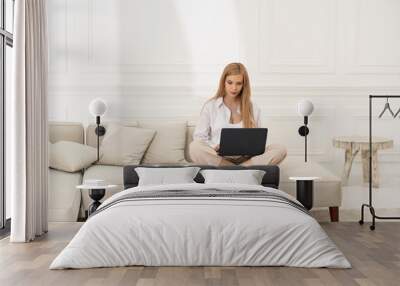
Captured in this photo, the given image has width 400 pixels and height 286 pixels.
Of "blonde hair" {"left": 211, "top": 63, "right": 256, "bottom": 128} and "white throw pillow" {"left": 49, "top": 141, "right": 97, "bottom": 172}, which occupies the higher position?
"blonde hair" {"left": 211, "top": 63, "right": 256, "bottom": 128}

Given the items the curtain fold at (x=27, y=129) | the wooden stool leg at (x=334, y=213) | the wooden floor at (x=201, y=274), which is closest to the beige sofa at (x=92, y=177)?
the wooden stool leg at (x=334, y=213)

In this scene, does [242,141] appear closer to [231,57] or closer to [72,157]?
[231,57]

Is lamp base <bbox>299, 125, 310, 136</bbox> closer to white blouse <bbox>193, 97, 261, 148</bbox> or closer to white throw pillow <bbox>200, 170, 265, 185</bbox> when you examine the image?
white blouse <bbox>193, 97, 261, 148</bbox>

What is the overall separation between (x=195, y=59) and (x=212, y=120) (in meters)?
0.86

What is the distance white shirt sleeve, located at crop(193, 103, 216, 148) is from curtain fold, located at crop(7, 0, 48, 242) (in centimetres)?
167

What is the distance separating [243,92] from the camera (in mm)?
6859

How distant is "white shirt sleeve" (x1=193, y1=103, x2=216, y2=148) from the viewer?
6.79 metres

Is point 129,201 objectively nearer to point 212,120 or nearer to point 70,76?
point 212,120

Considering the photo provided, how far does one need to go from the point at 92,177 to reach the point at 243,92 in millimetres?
1758

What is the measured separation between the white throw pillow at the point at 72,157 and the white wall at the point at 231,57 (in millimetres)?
624

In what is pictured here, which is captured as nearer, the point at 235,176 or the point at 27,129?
the point at 27,129

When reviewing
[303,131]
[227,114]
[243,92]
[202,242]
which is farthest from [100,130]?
[202,242]

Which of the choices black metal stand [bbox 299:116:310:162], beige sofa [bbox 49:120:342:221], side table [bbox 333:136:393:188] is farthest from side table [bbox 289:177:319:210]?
side table [bbox 333:136:393:188]

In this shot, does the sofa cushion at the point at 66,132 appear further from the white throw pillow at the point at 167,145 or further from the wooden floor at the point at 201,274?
the wooden floor at the point at 201,274
